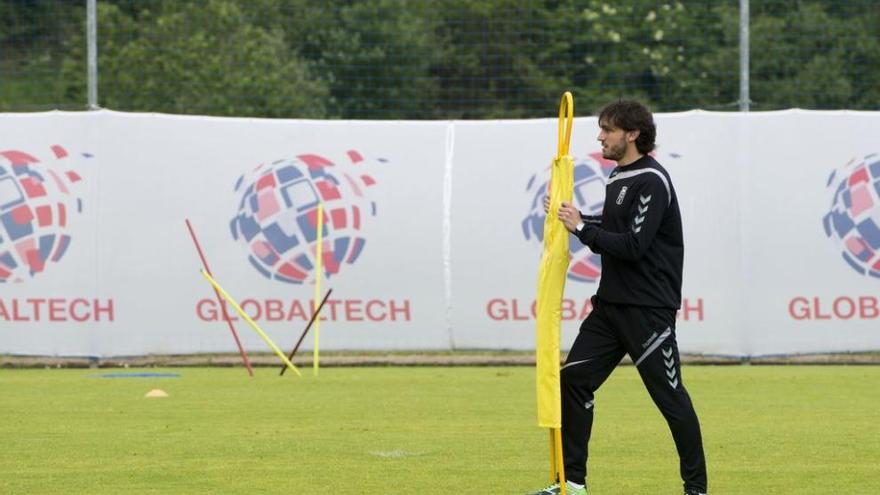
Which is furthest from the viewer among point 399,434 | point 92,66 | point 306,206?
point 306,206

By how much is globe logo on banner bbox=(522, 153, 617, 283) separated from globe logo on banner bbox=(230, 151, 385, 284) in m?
1.63

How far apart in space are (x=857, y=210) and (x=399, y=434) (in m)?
7.47

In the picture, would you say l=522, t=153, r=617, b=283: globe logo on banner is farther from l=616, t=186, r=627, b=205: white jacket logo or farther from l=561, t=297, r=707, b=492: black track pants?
l=616, t=186, r=627, b=205: white jacket logo

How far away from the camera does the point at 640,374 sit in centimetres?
847

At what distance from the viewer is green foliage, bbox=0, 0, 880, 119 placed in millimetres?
26672

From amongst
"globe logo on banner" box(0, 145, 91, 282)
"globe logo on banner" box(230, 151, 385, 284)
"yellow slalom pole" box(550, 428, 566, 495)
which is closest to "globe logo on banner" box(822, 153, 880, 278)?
"globe logo on banner" box(230, 151, 385, 284)

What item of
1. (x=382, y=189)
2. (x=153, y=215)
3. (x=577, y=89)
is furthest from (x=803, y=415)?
(x=577, y=89)

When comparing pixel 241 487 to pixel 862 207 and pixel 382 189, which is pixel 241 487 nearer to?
pixel 382 189

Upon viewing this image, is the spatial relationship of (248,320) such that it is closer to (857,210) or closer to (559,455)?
(857,210)

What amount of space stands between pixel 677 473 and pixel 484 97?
70.6 feet

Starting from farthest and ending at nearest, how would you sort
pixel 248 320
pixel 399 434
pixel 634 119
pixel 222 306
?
pixel 222 306 < pixel 248 320 < pixel 399 434 < pixel 634 119

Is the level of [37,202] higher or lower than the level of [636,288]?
higher

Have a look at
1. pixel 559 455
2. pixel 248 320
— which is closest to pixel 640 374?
pixel 559 455

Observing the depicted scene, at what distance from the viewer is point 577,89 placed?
30.7m
